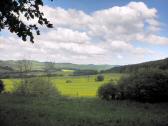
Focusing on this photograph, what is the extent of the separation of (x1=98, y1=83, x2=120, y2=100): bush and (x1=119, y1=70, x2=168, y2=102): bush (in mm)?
2396

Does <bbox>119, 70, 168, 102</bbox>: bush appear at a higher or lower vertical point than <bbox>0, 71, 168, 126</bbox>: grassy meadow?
higher

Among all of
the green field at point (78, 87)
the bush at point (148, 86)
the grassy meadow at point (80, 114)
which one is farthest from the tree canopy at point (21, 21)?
the green field at point (78, 87)

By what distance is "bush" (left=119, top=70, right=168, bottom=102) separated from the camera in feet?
109

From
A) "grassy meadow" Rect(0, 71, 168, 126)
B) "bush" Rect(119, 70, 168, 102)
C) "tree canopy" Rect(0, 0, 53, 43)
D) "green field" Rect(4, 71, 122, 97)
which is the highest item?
"tree canopy" Rect(0, 0, 53, 43)

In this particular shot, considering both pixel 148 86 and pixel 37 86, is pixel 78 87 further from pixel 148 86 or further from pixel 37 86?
pixel 148 86

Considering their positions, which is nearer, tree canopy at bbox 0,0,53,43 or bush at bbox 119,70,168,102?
tree canopy at bbox 0,0,53,43

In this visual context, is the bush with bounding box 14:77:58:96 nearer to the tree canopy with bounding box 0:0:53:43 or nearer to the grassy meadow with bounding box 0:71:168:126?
the grassy meadow with bounding box 0:71:168:126

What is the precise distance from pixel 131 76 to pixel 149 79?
8.69 ft

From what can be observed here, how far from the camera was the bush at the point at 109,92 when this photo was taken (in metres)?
37.7

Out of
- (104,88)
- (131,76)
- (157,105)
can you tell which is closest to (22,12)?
(157,105)

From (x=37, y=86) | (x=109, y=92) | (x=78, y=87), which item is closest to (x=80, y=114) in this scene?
(x=109, y=92)

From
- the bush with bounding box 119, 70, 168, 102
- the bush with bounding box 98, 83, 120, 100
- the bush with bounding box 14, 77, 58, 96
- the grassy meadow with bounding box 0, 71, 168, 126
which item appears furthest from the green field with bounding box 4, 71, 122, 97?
the grassy meadow with bounding box 0, 71, 168, 126

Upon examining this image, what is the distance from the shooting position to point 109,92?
38.6 metres

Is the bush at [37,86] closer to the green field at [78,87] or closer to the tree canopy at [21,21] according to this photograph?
the green field at [78,87]
